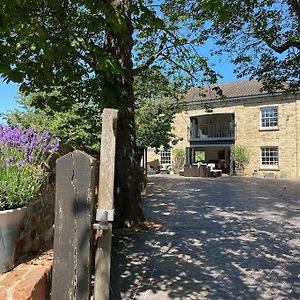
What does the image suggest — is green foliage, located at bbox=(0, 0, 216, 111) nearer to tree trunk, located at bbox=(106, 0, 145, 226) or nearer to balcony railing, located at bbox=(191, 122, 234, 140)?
tree trunk, located at bbox=(106, 0, 145, 226)

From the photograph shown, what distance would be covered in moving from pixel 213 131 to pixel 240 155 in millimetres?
4834

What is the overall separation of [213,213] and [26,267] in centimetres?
719

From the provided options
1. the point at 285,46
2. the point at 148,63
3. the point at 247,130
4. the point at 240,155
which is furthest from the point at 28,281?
the point at 247,130

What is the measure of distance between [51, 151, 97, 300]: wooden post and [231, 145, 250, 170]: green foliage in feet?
92.5

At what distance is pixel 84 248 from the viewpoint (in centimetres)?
271

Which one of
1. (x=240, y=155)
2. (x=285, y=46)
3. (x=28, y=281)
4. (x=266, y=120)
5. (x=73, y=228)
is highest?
(x=285, y=46)

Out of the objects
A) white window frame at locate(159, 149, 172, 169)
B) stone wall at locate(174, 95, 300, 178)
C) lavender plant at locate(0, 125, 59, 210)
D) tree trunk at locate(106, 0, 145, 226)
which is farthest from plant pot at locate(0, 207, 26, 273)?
white window frame at locate(159, 149, 172, 169)

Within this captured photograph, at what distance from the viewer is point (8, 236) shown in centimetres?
286

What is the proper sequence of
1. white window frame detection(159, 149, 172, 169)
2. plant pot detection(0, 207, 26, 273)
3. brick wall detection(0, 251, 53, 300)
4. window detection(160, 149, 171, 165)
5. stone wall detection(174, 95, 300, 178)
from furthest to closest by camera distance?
window detection(160, 149, 171, 165)
white window frame detection(159, 149, 172, 169)
stone wall detection(174, 95, 300, 178)
plant pot detection(0, 207, 26, 273)
brick wall detection(0, 251, 53, 300)

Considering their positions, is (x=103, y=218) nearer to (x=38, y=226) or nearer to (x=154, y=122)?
(x=38, y=226)

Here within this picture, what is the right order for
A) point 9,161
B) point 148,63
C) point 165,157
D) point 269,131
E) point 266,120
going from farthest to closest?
point 165,157, point 266,120, point 269,131, point 148,63, point 9,161

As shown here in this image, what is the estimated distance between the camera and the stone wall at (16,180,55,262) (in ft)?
10.6

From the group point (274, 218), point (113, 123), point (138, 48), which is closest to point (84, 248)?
point (113, 123)

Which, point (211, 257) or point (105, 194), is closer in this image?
point (105, 194)
